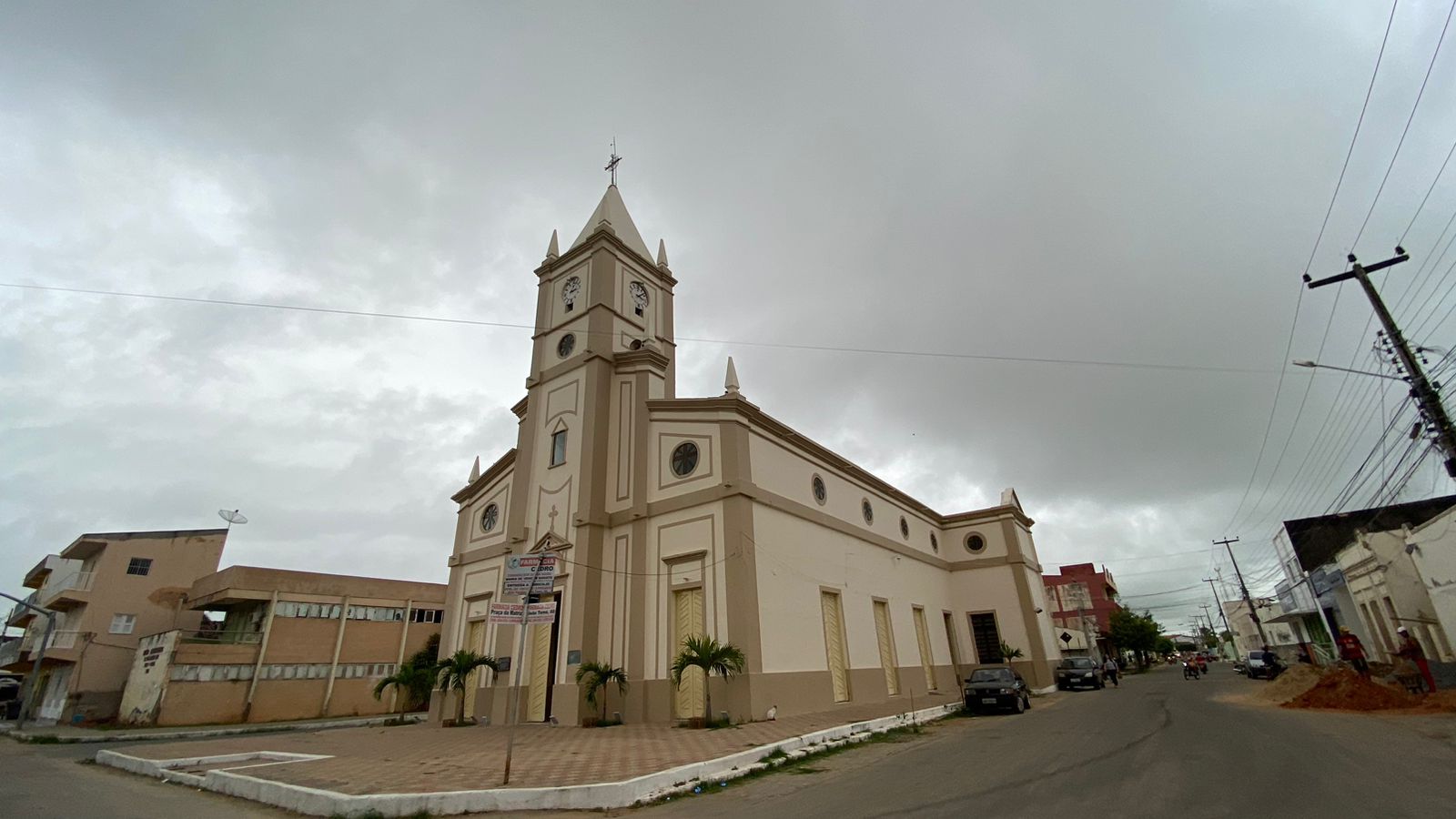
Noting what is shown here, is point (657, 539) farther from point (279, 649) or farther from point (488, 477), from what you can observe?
point (279, 649)

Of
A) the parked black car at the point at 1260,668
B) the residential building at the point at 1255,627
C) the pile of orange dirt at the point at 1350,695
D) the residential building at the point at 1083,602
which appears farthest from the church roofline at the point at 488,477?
the residential building at the point at 1255,627

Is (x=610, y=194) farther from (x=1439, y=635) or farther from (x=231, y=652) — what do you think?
(x=1439, y=635)

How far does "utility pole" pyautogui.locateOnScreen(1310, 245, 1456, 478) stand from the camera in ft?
33.4

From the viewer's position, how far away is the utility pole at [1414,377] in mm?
10195

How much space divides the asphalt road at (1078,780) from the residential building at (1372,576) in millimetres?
12166

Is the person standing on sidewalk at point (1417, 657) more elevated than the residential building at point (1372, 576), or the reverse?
the residential building at point (1372, 576)

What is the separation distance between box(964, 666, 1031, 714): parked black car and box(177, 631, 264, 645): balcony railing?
3001 cm

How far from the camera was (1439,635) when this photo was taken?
→ 2109 centimetres

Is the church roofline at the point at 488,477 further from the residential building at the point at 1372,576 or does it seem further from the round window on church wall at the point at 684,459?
the residential building at the point at 1372,576

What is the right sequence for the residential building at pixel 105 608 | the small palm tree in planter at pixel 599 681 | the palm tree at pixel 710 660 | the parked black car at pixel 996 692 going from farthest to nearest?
the residential building at pixel 105 608
the parked black car at pixel 996 692
the small palm tree in planter at pixel 599 681
the palm tree at pixel 710 660

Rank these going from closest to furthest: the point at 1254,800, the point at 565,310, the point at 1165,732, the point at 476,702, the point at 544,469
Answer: the point at 1254,800, the point at 1165,732, the point at 476,702, the point at 544,469, the point at 565,310

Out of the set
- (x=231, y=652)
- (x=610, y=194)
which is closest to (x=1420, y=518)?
(x=610, y=194)

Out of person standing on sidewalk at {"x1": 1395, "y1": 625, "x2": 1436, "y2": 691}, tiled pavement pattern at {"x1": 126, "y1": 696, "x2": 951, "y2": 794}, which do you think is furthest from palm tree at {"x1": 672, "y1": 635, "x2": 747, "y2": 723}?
person standing on sidewalk at {"x1": 1395, "y1": 625, "x2": 1436, "y2": 691}

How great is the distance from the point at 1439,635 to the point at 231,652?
152 ft
